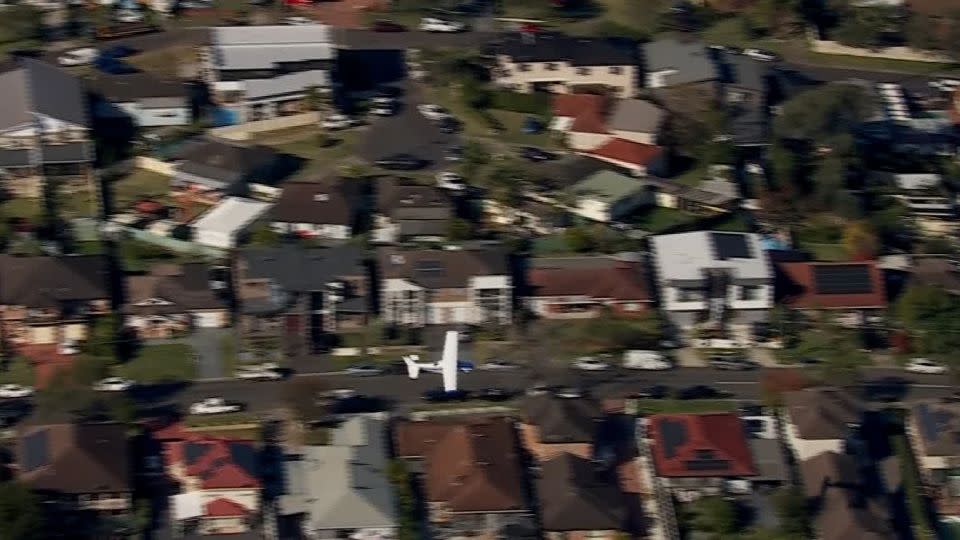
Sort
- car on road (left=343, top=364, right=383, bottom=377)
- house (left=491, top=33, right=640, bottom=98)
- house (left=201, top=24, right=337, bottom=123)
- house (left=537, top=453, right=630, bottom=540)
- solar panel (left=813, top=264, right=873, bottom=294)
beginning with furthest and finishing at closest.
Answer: house (left=491, top=33, right=640, bottom=98)
house (left=201, top=24, right=337, bottom=123)
solar panel (left=813, top=264, right=873, bottom=294)
car on road (left=343, top=364, right=383, bottom=377)
house (left=537, top=453, right=630, bottom=540)

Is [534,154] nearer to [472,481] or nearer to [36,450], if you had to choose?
[472,481]

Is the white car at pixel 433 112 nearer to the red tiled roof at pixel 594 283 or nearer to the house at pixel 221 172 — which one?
the house at pixel 221 172

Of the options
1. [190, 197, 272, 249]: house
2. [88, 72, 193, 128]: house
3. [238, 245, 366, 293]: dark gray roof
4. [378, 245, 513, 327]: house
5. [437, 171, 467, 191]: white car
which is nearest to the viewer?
[238, 245, 366, 293]: dark gray roof

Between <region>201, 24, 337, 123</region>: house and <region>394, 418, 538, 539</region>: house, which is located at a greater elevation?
<region>201, 24, 337, 123</region>: house

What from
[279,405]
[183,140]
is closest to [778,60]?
[183,140]

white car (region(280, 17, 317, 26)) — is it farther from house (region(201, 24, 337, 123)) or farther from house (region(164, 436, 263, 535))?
house (region(164, 436, 263, 535))

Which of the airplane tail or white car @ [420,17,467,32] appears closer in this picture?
the airplane tail

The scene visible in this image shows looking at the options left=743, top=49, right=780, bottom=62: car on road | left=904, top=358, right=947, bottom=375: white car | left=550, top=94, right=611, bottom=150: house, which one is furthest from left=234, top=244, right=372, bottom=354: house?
left=743, top=49, right=780, bottom=62: car on road
